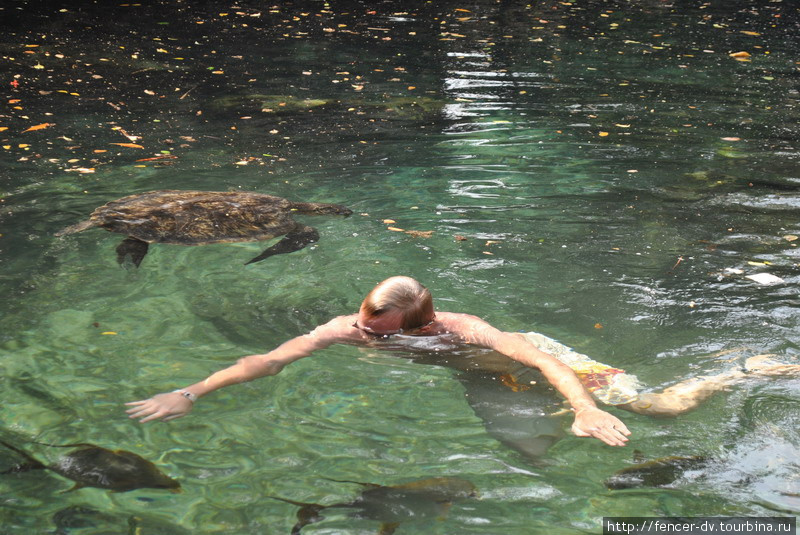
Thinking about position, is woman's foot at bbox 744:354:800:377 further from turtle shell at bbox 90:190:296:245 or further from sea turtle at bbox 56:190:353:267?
turtle shell at bbox 90:190:296:245

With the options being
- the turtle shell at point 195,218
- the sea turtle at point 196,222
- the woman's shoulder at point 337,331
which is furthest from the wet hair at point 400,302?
the turtle shell at point 195,218

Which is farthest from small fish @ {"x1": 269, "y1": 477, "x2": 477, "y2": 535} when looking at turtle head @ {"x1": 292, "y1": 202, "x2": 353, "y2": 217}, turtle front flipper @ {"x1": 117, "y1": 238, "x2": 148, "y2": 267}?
turtle head @ {"x1": 292, "y1": 202, "x2": 353, "y2": 217}

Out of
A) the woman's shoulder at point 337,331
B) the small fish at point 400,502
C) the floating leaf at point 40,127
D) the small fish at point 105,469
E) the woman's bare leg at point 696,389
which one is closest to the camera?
the small fish at point 400,502

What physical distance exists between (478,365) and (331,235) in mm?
2725

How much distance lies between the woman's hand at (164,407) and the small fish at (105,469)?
0.24 m

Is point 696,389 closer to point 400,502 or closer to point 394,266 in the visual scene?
point 400,502

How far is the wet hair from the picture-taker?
14.7 ft

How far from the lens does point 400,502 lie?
3.64 meters

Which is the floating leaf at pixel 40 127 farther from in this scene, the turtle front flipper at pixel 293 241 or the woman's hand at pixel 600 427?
the woman's hand at pixel 600 427

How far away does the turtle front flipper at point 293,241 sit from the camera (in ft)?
21.6

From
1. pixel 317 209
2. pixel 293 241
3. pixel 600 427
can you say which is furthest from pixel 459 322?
pixel 317 209

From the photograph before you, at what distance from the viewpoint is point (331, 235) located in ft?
23.0

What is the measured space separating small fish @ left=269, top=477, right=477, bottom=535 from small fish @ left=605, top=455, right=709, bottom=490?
0.77 m

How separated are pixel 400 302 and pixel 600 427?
142cm
